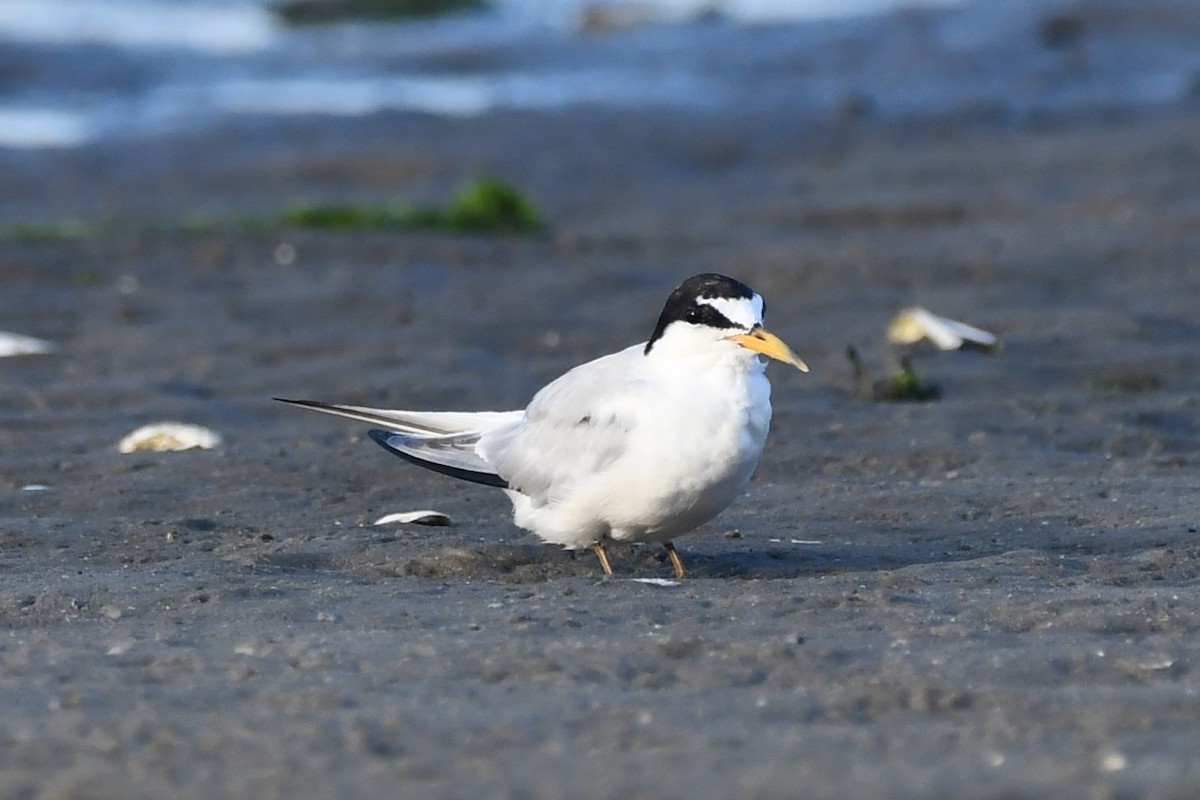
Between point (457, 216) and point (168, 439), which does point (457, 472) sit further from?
point (457, 216)

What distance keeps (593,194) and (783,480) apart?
8043mm

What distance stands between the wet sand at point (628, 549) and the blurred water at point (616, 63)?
3545 millimetres

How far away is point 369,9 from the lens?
26.7 meters

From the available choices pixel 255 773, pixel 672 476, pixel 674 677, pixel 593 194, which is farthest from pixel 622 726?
pixel 593 194

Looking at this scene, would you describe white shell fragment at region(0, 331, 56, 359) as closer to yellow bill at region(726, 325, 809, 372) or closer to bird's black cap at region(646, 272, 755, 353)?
bird's black cap at region(646, 272, 755, 353)

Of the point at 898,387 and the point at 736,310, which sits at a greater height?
the point at 736,310

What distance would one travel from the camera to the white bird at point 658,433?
5.45 meters

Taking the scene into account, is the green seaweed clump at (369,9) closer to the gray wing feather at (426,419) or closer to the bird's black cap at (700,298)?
the gray wing feather at (426,419)

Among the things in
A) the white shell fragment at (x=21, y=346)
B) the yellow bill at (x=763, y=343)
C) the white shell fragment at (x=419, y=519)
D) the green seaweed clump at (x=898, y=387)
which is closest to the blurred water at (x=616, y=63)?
the white shell fragment at (x=21, y=346)

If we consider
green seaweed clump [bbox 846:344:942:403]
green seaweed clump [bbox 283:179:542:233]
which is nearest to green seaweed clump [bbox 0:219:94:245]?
green seaweed clump [bbox 283:179:542:233]

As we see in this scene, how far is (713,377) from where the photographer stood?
220 inches

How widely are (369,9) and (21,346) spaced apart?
1759 centimetres

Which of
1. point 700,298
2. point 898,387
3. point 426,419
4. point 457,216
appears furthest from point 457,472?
point 457,216

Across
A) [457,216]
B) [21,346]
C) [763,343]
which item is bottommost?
[21,346]
